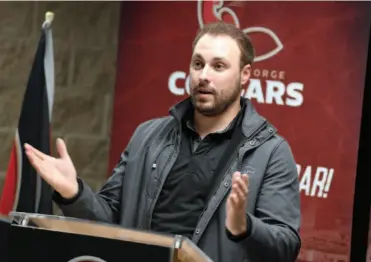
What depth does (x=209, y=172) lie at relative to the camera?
1.55m

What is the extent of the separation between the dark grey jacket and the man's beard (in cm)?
6

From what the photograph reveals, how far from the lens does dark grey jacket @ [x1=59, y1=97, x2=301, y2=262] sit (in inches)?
57.1

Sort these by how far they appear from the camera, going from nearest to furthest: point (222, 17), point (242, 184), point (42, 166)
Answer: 1. point (242, 184)
2. point (42, 166)
3. point (222, 17)

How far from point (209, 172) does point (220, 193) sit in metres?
0.07

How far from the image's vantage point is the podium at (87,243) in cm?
87

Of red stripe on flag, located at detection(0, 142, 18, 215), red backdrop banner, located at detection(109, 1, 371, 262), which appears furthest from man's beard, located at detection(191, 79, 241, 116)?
red stripe on flag, located at detection(0, 142, 18, 215)

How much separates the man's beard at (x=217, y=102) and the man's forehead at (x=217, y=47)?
0.24 ft

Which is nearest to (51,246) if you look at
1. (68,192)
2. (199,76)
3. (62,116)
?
(68,192)

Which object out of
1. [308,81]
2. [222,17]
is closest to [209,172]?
[308,81]

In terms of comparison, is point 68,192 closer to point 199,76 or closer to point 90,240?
point 199,76

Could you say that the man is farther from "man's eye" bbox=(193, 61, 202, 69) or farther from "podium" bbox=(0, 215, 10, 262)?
"podium" bbox=(0, 215, 10, 262)

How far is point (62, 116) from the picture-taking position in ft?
9.20

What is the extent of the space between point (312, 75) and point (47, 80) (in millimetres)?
962

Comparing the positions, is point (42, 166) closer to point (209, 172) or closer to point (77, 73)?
point (209, 172)
